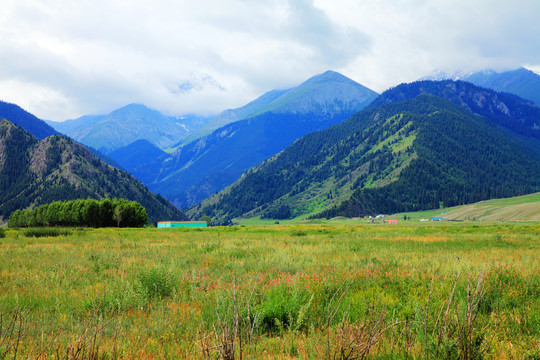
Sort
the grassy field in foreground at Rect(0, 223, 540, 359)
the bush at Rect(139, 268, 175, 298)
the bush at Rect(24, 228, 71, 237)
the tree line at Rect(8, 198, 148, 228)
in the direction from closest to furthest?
the grassy field in foreground at Rect(0, 223, 540, 359)
the bush at Rect(139, 268, 175, 298)
the bush at Rect(24, 228, 71, 237)
the tree line at Rect(8, 198, 148, 228)

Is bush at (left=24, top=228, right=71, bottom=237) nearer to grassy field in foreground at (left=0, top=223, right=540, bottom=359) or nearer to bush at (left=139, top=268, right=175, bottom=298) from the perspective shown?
grassy field in foreground at (left=0, top=223, right=540, bottom=359)

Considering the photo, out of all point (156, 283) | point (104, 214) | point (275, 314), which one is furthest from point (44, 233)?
point (104, 214)

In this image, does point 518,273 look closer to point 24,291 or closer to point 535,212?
point 24,291

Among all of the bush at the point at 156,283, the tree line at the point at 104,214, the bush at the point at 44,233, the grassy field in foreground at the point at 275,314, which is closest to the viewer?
the grassy field in foreground at the point at 275,314

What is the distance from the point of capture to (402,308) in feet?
24.3

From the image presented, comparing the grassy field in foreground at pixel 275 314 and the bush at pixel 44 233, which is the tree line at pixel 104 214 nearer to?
the bush at pixel 44 233

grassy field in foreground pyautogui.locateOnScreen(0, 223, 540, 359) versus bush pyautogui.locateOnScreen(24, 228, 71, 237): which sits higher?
bush pyautogui.locateOnScreen(24, 228, 71, 237)

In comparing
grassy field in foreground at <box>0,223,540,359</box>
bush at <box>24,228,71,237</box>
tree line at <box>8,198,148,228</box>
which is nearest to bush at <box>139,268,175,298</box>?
grassy field in foreground at <box>0,223,540,359</box>

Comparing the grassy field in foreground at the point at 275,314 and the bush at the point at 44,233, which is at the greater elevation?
the bush at the point at 44,233

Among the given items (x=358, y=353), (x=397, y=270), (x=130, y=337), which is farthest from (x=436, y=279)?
(x=130, y=337)

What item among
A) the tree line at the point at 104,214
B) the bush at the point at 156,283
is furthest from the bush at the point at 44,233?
the tree line at the point at 104,214

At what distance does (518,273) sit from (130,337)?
10623mm

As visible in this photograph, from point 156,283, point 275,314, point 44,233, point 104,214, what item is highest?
point 104,214

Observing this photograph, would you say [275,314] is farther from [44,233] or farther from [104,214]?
[104,214]
